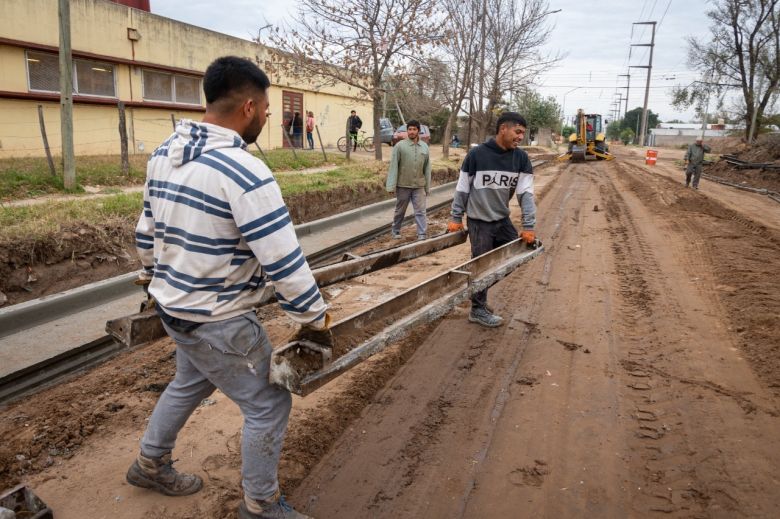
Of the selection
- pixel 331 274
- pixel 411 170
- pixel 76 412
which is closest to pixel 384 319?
pixel 331 274

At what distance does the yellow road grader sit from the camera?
30438 millimetres

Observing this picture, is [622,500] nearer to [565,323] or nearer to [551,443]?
[551,443]

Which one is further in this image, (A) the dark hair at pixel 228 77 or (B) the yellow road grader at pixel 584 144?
(B) the yellow road grader at pixel 584 144

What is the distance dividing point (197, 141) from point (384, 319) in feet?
5.22

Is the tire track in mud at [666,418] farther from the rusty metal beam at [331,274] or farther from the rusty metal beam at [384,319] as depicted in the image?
the rusty metal beam at [331,274]

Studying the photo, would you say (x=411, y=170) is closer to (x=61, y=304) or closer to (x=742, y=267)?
(x=742, y=267)

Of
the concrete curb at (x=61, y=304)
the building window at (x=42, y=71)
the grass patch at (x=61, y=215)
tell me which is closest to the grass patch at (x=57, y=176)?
the grass patch at (x=61, y=215)

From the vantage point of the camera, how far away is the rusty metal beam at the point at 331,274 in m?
2.69

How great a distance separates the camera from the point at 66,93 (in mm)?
9133

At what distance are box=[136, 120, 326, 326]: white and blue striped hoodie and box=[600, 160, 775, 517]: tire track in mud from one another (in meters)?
2.22

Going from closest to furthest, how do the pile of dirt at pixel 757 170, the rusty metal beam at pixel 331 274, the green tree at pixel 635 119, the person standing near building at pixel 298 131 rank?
the rusty metal beam at pixel 331 274 < the pile of dirt at pixel 757 170 < the person standing near building at pixel 298 131 < the green tree at pixel 635 119

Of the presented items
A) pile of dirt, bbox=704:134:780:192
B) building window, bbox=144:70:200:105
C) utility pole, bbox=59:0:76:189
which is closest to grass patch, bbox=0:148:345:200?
utility pole, bbox=59:0:76:189

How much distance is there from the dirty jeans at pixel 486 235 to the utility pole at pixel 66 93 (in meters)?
7.28

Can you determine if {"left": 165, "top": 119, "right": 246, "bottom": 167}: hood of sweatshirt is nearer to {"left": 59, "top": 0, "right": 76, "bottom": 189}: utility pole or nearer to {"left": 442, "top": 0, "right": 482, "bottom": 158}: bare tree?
{"left": 59, "top": 0, "right": 76, "bottom": 189}: utility pole
